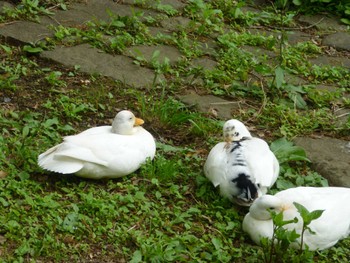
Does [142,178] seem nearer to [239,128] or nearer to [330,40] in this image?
[239,128]

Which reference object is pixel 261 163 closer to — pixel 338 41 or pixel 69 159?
pixel 69 159

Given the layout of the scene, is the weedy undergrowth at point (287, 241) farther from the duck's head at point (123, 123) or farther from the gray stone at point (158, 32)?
the gray stone at point (158, 32)

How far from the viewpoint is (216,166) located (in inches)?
168

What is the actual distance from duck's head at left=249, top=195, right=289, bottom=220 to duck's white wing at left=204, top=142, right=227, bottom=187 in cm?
34

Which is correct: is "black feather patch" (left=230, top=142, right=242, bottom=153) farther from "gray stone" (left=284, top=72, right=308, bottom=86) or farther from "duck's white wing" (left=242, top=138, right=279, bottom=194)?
"gray stone" (left=284, top=72, right=308, bottom=86)

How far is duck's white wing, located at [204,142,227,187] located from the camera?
4227 millimetres

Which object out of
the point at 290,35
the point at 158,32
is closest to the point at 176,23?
the point at 158,32

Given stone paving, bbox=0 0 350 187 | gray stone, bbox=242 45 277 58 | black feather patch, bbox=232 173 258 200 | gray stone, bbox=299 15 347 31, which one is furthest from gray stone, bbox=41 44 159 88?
gray stone, bbox=299 15 347 31

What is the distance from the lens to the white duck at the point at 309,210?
3879 millimetres

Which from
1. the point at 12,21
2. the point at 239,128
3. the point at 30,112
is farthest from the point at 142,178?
the point at 12,21

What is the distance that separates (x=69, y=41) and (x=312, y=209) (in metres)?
2.70

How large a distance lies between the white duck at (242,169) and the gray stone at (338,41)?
2.54 m

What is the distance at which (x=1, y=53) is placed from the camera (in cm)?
564

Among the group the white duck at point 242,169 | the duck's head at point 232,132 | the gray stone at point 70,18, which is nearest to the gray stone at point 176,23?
the gray stone at point 70,18
